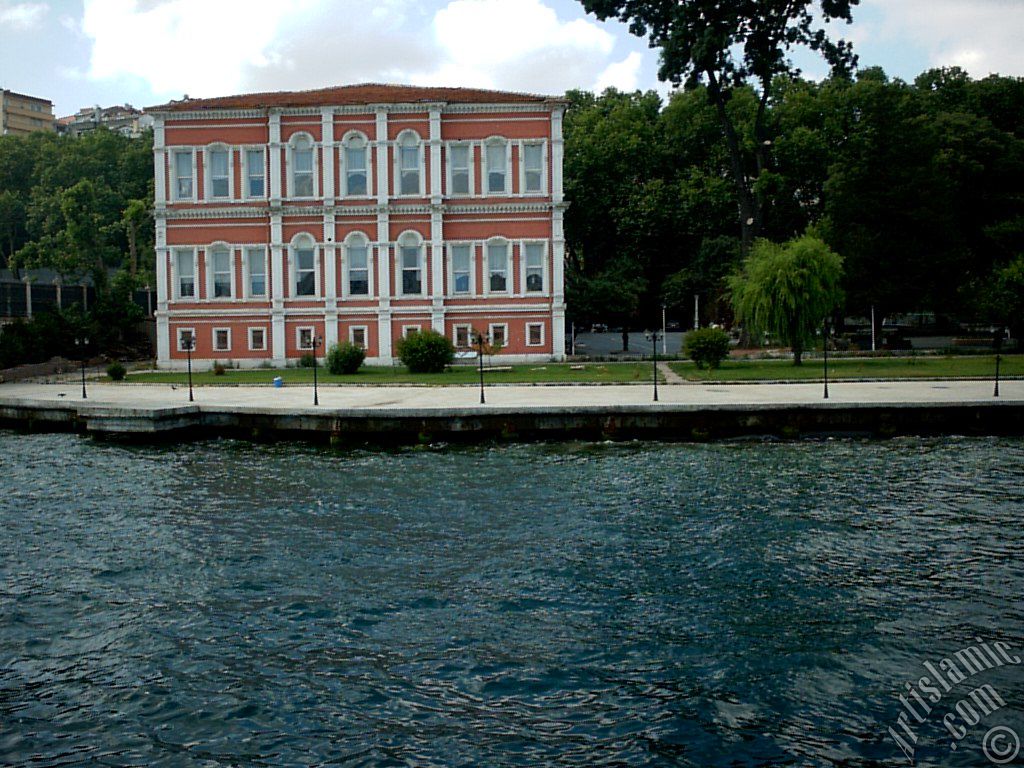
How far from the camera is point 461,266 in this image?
47.7m

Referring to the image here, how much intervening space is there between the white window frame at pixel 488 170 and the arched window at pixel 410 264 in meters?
3.84

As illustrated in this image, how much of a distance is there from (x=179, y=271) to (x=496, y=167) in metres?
15.8

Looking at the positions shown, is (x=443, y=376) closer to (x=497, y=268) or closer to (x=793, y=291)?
(x=497, y=268)

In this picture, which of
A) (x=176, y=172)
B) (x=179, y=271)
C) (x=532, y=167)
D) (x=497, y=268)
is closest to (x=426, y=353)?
(x=497, y=268)

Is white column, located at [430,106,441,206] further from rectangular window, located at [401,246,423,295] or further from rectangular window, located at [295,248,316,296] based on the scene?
rectangular window, located at [295,248,316,296]

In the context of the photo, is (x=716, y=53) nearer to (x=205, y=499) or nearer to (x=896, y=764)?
(x=205, y=499)

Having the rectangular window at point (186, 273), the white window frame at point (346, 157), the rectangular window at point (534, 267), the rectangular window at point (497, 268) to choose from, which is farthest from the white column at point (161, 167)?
the rectangular window at point (534, 267)

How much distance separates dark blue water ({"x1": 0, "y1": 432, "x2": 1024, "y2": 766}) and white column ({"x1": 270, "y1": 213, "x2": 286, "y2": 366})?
26.7m

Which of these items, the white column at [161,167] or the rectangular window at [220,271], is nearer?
the white column at [161,167]

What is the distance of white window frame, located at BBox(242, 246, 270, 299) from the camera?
157 feet

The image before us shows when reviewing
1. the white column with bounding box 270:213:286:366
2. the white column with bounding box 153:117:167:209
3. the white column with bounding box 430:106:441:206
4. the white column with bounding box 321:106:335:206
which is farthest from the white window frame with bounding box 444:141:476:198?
the white column with bounding box 153:117:167:209

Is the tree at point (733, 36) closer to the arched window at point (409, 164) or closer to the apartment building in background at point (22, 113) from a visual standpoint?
the arched window at point (409, 164)

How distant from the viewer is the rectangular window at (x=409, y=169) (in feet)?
155

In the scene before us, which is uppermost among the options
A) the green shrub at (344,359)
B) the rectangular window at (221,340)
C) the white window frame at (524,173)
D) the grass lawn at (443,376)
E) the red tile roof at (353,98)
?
the red tile roof at (353,98)
